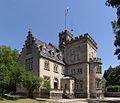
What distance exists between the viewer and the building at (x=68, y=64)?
52.0 metres

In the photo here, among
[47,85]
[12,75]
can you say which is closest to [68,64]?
[47,85]

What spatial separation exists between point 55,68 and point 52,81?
126 inches

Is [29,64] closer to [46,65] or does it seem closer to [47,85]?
[46,65]

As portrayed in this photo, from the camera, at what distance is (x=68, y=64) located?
6075cm

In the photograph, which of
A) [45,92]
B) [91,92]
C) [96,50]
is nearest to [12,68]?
[45,92]

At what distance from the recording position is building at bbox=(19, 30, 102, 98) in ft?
171

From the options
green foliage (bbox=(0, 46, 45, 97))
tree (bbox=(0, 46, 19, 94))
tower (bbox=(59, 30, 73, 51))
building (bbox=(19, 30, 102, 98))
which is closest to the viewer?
tree (bbox=(0, 46, 19, 94))

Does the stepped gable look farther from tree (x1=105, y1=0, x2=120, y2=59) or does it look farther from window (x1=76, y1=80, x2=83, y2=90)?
tree (x1=105, y1=0, x2=120, y2=59)

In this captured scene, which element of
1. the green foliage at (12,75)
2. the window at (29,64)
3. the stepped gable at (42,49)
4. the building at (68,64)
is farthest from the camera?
the window at (29,64)

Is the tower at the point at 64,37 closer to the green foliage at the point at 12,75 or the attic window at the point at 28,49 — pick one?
the attic window at the point at 28,49

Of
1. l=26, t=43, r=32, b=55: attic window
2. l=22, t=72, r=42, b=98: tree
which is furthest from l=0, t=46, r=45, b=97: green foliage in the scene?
l=26, t=43, r=32, b=55: attic window

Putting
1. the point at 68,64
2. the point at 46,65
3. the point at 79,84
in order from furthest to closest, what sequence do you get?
the point at 68,64 < the point at 79,84 < the point at 46,65

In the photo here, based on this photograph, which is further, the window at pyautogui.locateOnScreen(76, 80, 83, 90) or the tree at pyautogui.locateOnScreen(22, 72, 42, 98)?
the window at pyautogui.locateOnScreen(76, 80, 83, 90)

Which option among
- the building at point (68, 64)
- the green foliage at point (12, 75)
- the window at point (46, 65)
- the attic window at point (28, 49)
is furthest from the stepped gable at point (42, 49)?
the green foliage at point (12, 75)
